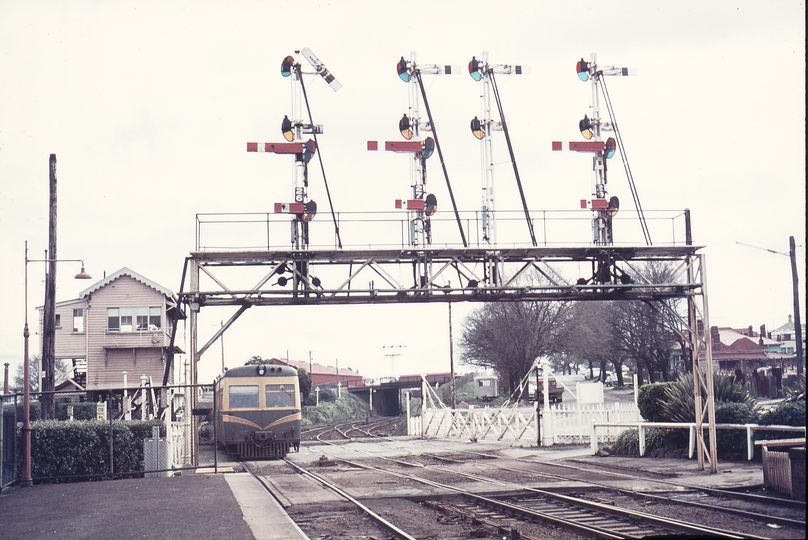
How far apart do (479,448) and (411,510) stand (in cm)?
1567

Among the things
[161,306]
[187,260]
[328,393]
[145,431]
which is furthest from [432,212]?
[328,393]

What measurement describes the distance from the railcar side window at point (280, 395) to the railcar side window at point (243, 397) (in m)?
0.45

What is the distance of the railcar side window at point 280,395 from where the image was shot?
26.9m

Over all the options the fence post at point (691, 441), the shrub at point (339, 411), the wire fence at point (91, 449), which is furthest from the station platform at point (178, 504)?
the shrub at point (339, 411)

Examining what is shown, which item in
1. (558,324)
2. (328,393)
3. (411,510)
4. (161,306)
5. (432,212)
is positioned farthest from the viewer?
(328,393)

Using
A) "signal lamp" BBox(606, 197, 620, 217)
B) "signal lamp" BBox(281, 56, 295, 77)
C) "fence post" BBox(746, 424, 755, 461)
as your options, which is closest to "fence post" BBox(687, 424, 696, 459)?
"fence post" BBox(746, 424, 755, 461)

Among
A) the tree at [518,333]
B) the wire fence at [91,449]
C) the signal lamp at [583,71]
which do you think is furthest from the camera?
the tree at [518,333]

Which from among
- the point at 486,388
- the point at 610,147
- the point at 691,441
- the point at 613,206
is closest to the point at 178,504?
the point at 691,441

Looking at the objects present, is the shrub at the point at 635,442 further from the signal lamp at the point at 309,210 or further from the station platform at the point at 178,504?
the signal lamp at the point at 309,210

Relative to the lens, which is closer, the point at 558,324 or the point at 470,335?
the point at 558,324

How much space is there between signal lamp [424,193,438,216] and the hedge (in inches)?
323

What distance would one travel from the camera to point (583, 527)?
10945 mm

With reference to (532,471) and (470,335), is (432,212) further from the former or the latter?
(470,335)

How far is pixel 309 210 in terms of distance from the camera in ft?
65.7
